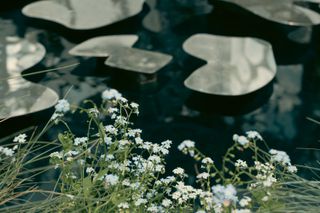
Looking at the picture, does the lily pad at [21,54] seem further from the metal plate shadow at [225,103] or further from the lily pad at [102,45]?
the metal plate shadow at [225,103]

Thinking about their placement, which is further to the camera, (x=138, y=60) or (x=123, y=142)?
(x=138, y=60)

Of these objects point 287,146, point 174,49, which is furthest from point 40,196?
point 174,49

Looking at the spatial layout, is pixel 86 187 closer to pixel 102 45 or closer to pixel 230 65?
pixel 230 65

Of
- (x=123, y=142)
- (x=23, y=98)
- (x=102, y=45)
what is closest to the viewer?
(x=123, y=142)

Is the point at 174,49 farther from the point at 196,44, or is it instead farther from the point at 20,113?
the point at 20,113

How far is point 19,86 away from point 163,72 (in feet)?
2.37

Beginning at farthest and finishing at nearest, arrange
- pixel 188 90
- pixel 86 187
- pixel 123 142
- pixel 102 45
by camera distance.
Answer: pixel 102 45 → pixel 188 90 → pixel 123 142 → pixel 86 187

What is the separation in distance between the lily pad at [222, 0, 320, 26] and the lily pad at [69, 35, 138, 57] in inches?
29.9

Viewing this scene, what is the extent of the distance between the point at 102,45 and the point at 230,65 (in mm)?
688

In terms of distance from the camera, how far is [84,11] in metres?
3.40

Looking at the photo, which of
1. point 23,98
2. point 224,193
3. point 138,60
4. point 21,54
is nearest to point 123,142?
point 224,193

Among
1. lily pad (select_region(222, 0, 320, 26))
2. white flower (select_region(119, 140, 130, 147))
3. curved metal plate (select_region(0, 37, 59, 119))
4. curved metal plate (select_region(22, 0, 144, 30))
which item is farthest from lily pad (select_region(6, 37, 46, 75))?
white flower (select_region(119, 140, 130, 147))

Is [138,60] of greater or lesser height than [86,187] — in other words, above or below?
below

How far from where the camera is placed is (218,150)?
8.17ft
